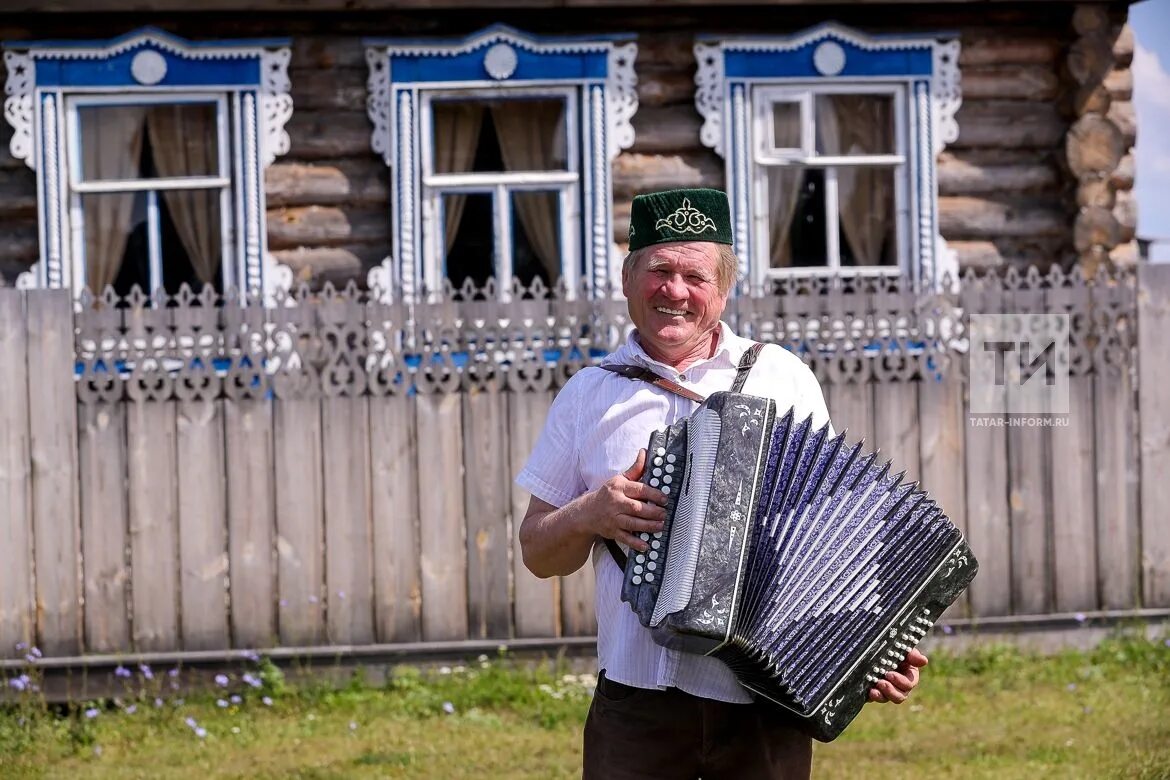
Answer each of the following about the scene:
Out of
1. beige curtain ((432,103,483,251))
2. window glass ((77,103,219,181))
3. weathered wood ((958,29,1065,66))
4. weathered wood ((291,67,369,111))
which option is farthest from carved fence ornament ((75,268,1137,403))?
weathered wood ((958,29,1065,66))

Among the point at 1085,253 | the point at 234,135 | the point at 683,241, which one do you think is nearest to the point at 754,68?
the point at 1085,253

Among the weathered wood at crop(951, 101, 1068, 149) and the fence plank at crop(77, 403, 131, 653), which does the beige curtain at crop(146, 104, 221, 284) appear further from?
the weathered wood at crop(951, 101, 1068, 149)

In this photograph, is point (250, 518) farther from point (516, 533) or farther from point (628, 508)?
point (628, 508)

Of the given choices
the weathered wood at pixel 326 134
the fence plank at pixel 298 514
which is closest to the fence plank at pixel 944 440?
the fence plank at pixel 298 514

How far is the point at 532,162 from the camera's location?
9148mm

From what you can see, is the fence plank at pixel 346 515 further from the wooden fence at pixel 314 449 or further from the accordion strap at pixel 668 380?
the accordion strap at pixel 668 380

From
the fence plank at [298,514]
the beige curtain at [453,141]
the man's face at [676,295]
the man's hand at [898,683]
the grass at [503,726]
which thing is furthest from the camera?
the beige curtain at [453,141]

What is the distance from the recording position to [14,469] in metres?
6.91

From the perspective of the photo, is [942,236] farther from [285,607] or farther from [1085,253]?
[285,607]

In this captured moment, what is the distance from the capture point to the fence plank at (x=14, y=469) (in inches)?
271

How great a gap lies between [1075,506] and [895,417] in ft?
3.58

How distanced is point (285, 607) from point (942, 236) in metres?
4.93

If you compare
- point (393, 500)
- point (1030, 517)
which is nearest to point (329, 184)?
point (393, 500)

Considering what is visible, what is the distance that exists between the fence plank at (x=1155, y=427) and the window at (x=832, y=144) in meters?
1.90
